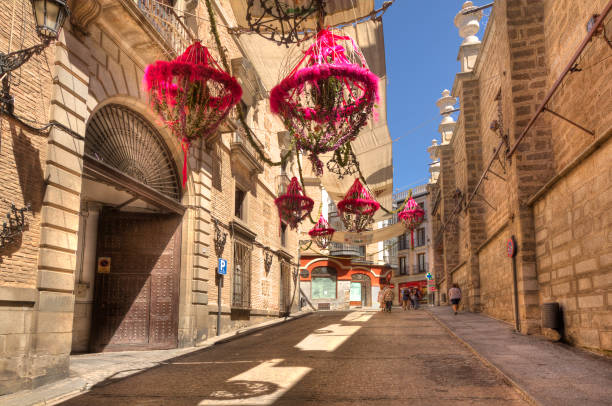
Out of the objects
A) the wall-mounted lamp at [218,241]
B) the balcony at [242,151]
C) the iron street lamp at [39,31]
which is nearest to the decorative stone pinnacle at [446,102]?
the balcony at [242,151]

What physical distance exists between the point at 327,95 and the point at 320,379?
3472 millimetres

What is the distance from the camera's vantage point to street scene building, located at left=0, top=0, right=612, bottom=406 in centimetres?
605

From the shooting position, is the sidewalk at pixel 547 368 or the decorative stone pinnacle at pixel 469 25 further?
the decorative stone pinnacle at pixel 469 25

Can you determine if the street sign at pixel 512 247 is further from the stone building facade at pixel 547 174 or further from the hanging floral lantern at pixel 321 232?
the hanging floral lantern at pixel 321 232

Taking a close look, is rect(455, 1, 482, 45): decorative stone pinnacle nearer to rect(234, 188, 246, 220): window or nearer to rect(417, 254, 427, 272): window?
rect(234, 188, 246, 220): window

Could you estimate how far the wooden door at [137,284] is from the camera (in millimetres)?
11000

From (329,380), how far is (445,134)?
85.9 feet

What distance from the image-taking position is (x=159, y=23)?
10.1 meters

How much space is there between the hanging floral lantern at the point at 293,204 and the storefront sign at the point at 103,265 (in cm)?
580

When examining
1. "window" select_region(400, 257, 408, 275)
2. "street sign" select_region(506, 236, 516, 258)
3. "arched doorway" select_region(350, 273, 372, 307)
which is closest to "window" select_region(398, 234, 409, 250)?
"window" select_region(400, 257, 408, 275)

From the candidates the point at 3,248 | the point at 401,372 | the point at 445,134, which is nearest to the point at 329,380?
the point at 401,372

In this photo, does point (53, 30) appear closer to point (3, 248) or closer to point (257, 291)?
point (3, 248)

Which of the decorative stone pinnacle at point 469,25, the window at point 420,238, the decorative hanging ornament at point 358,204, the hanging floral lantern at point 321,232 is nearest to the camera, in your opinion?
the decorative hanging ornament at point 358,204

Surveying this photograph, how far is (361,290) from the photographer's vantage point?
43.8 metres
